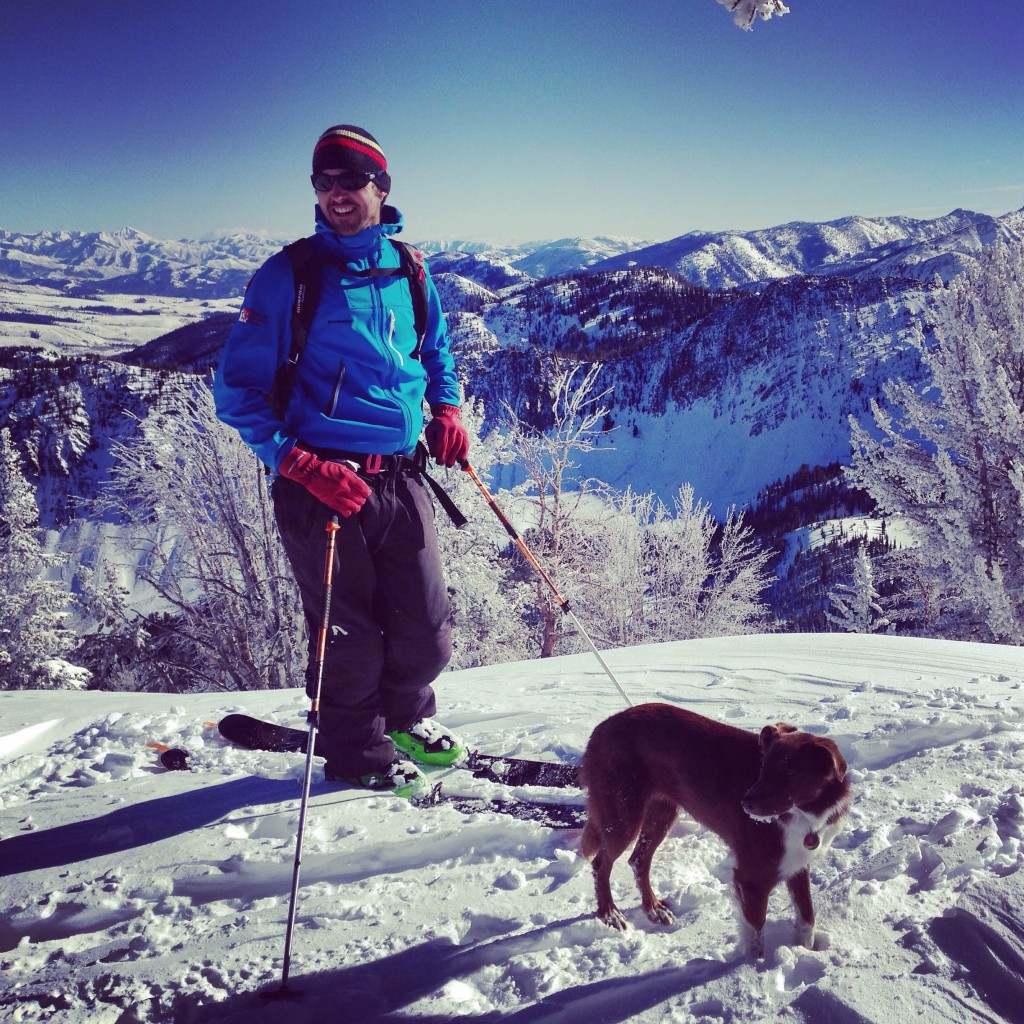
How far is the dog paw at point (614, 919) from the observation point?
7.38 feet

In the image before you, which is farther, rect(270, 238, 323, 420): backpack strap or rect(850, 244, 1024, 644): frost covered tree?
rect(850, 244, 1024, 644): frost covered tree

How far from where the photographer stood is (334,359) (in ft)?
9.54

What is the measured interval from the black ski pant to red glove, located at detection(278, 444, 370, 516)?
22 cm

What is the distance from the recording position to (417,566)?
3227 mm

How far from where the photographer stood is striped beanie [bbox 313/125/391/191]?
Answer: 109 inches

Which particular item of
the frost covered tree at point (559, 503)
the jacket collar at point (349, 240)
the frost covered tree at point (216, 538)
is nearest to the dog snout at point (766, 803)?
the jacket collar at point (349, 240)

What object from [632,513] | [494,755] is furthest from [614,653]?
[632,513]

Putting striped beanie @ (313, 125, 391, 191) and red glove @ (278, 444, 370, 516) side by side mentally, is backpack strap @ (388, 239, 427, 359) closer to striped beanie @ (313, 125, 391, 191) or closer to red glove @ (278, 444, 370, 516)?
striped beanie @ (313, 125, 391, 191)

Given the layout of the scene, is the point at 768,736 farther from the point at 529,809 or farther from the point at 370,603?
the point at 370,603

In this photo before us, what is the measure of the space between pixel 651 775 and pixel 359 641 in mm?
1541

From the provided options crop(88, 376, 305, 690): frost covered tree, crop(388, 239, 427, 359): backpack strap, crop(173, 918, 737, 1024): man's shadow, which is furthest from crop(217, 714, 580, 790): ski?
crop(88, 376, 305, 690): frost covered tree

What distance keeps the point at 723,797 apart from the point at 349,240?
8.98 ft

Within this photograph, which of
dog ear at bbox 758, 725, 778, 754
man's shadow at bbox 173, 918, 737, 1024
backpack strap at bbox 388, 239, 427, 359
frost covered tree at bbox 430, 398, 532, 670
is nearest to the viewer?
man's shadow at bbox 173, 918, 737, 1024

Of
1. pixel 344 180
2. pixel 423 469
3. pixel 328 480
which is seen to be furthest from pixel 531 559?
pixel 344 180
